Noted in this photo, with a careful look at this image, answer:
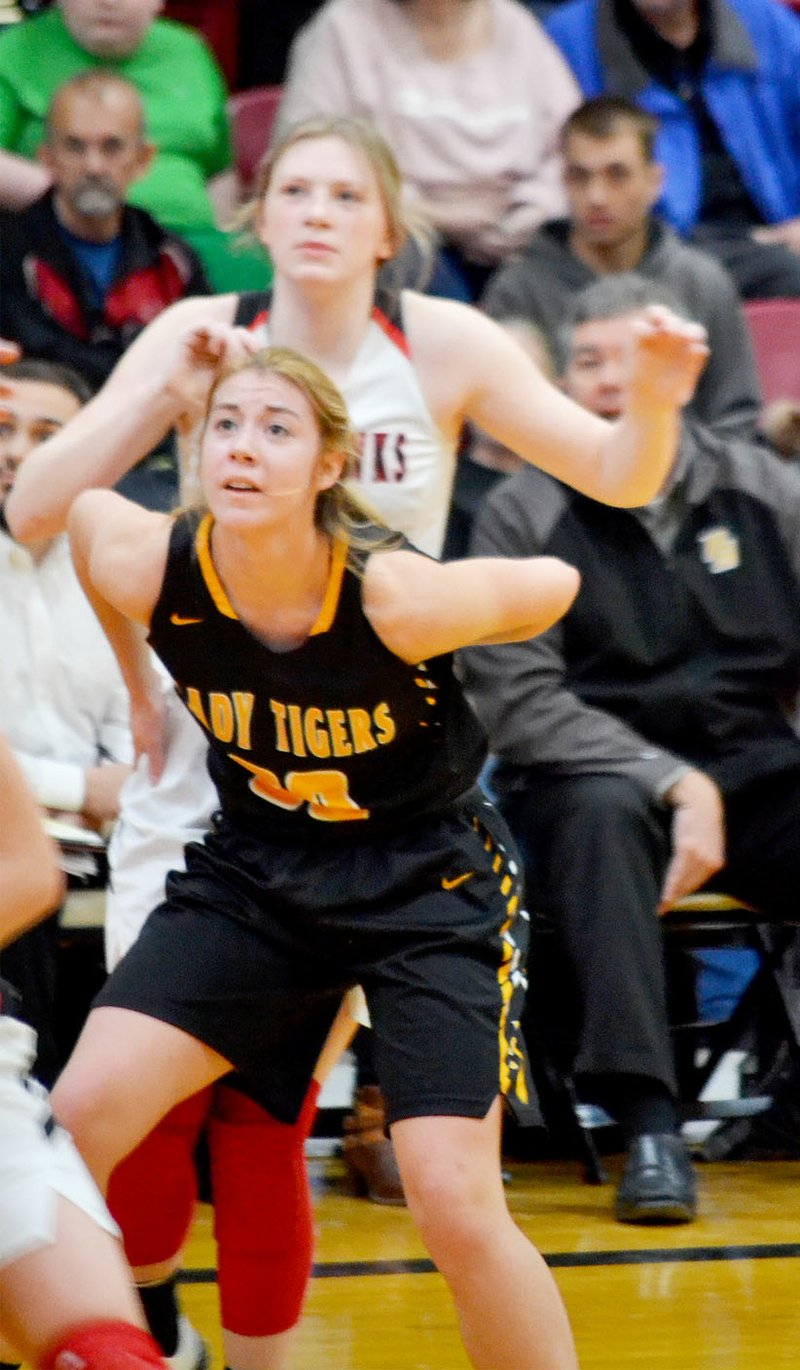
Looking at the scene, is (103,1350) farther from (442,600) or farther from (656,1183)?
(656,1183)

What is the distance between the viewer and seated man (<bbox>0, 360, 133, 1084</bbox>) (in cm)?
415

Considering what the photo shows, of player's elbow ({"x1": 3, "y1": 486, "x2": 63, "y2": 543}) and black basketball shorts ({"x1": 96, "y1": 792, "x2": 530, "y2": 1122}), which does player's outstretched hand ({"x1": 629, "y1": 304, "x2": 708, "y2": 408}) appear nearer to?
black basketball shorts ({"x1": 96, "y1": 792, "x2": 530, "y2": 1122})

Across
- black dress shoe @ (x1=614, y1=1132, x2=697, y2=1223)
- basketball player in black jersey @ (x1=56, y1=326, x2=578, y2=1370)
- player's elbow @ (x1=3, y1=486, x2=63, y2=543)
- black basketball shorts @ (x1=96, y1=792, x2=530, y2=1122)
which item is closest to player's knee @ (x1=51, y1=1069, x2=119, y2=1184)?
basketball player in black jersey @ (x1=56, y1=326, x2=578, y2=1370)

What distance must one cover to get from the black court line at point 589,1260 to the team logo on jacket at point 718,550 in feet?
4.79

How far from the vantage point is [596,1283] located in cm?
345

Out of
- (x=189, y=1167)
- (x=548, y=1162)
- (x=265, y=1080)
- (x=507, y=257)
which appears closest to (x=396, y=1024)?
(x=265, y=1080)

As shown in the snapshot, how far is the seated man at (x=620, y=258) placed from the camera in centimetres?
Result: 534

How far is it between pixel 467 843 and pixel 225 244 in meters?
3.38

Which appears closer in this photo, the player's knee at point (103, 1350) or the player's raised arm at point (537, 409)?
the player's knee at point (103, 1350)

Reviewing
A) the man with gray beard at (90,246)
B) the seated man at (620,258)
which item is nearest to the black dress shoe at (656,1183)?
the seated man at (620,258)

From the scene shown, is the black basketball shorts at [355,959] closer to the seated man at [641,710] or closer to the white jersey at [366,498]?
the white jersey at [366,498]

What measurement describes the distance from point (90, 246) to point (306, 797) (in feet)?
9.61

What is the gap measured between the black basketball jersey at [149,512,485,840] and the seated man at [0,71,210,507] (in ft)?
8.39

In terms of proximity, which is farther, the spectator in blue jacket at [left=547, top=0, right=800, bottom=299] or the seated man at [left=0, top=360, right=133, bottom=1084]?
the spectator in blue jacket at [left=547, top=0, right=800, bottom=299]
